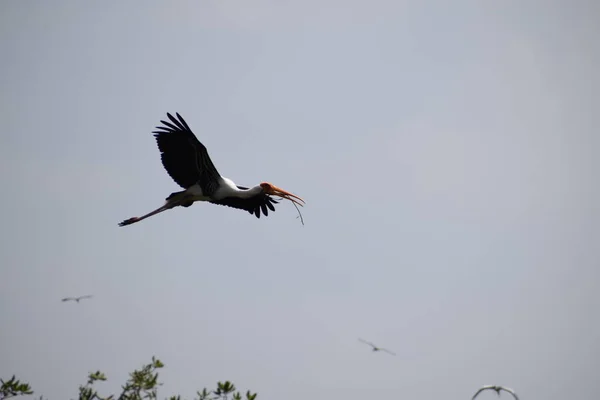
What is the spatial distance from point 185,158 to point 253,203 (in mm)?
3141

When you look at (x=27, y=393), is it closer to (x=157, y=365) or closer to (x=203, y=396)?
(x=157, y=365)

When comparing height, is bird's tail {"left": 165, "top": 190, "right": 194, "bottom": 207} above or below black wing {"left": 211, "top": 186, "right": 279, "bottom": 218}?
below

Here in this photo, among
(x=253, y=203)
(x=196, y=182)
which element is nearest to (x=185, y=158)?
(x=196, y=182)

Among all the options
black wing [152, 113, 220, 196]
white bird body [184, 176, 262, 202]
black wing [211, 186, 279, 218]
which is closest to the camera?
black wing [152, 113, 220, 196]

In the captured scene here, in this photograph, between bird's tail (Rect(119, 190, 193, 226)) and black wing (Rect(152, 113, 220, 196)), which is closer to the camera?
black wing (Rect(152, 113, 220, 196))

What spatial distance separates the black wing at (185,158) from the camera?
52.1ft

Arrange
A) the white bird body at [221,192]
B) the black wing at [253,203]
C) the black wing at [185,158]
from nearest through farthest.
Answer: the black wing at [185,158] → the white bird body at [221,192] → the black wing at [253,203]

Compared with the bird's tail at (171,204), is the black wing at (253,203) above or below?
above

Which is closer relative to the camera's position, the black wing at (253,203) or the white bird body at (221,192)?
the white bird body at (221,192)

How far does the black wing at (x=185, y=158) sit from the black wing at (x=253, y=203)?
1.16 m

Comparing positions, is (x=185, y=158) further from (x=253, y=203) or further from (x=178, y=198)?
(x=253, y=203)

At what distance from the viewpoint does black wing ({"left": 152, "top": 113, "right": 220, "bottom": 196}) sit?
52.1ft

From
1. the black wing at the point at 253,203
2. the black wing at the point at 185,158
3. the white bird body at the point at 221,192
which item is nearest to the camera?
the black wing at the point at 185,158

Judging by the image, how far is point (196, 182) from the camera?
17.4 metres
